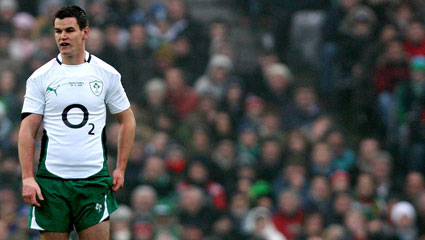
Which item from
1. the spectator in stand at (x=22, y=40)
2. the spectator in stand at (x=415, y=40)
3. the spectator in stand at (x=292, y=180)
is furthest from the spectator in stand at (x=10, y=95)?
the spectator in stand at (x=415, y=40)

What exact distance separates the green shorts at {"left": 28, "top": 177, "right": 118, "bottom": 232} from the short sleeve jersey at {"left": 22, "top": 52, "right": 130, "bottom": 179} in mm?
63

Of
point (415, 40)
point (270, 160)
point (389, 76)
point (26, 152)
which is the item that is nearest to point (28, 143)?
point (26, 152)

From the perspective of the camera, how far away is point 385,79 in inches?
563

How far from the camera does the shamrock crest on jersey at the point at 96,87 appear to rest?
701 centimetres

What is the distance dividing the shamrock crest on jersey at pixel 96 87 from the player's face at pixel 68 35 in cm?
25

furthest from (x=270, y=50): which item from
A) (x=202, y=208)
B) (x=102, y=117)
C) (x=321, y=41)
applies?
(x=102, y=117)

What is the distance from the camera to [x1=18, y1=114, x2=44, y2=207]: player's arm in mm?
6898

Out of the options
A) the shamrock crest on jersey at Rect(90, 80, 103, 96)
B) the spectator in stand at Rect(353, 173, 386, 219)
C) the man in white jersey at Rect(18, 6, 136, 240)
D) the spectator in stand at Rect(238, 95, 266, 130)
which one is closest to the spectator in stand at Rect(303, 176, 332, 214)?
the spectator in stand at Rect(353, 173, 386, 219)

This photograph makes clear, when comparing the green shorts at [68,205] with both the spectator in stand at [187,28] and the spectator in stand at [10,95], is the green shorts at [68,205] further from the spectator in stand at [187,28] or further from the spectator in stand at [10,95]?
the spectator in stand at [187,28]

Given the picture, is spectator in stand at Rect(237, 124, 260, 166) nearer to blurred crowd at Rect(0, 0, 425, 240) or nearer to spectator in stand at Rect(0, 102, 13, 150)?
blurred crowd at Rect(0, 0, 425, 240)

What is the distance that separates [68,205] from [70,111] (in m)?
0.65

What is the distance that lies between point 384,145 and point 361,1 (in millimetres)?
2207

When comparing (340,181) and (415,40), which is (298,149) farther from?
(415,40)

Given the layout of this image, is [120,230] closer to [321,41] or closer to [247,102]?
[247,102]
